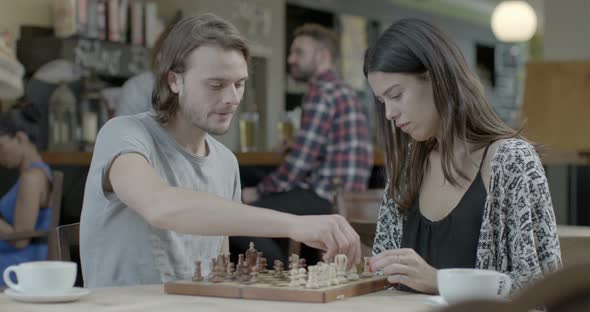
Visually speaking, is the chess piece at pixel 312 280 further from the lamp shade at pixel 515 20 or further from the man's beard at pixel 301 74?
the lamp shade at pixel 515 20

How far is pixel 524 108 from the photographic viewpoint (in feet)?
20.1

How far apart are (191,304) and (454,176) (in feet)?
2.65

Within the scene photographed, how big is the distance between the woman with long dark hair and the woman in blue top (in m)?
2.31

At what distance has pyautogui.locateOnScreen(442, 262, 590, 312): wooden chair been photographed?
0.87m

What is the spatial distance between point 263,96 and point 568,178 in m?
3.70

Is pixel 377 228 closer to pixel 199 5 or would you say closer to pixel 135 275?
pixel 135 275

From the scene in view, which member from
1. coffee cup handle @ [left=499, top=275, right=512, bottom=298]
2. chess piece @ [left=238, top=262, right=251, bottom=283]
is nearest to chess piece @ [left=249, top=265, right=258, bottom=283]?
chess piece @ [left=238, top=262, right=251, bottom=283]

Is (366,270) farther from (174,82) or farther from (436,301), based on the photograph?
(174,82)

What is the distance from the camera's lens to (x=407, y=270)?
1754mm

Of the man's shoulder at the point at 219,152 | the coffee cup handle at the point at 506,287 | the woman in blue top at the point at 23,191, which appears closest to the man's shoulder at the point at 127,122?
the man's shoulder at the point at 219,152

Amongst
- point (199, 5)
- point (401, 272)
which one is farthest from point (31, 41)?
point (401, 272)

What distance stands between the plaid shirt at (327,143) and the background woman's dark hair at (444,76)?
8.44 ft

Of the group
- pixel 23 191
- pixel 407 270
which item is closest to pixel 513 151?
pixel 407 270

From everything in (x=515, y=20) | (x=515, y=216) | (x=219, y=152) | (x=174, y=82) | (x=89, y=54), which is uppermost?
(x=515, y=20)
